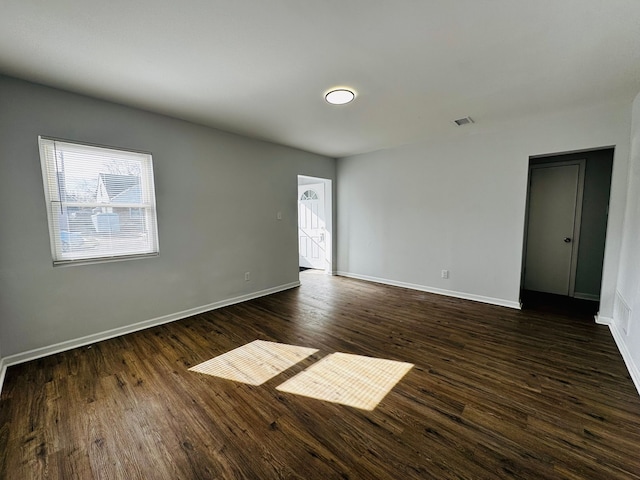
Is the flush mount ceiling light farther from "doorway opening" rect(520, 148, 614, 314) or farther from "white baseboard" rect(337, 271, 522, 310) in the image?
"white baseboard" rect(337, 271, 522, 310)

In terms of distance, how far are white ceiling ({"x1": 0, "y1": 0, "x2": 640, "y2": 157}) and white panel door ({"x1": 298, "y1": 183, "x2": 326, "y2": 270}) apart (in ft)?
10.3

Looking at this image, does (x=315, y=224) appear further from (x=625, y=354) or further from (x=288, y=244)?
(x=625, y=354)

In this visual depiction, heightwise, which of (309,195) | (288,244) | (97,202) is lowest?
(288,244)

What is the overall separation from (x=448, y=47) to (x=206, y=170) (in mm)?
3055

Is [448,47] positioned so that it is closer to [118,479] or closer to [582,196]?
[118,479]

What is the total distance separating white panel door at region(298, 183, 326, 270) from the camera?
621 cm

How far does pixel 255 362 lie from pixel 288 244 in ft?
8.51

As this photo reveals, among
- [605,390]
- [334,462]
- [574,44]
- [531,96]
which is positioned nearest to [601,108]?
[531,96]

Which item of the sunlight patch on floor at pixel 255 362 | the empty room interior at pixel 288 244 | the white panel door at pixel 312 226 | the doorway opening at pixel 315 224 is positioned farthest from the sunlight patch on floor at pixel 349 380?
the white panel door at pixel 312 226

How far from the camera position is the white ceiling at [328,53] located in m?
1.59

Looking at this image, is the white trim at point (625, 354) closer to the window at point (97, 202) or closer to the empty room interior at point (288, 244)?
the empty room interior at point (288, 244)

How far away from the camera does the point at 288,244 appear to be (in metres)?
4.84

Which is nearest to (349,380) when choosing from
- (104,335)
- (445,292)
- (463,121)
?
(104,335)

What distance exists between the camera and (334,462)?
1.47m
